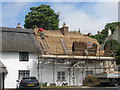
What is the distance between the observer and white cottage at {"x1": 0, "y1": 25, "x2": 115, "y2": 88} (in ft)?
93.3

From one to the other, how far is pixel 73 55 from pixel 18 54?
670cm

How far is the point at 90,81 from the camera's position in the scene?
30328 mm

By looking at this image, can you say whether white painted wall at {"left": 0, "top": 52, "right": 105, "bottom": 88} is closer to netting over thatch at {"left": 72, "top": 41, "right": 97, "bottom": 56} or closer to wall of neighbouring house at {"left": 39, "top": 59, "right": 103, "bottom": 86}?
wall of neighbouring house at {"left": 39, "top": 59, "right": 103, "bottom": 86}

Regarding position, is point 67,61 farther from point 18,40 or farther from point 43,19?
point 43,19

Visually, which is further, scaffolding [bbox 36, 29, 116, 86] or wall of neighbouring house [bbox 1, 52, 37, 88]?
scaffolding [bbox 36, 29, 116, 86]

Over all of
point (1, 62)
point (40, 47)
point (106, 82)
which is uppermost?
point (40, 47)

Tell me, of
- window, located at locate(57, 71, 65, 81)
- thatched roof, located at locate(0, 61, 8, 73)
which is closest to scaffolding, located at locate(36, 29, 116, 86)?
window, located at locate(57, 71, 65, 81)

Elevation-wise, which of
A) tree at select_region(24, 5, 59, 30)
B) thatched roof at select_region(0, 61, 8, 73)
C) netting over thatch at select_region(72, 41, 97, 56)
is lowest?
thatched roof at select_region(0, 61, 8, 73)

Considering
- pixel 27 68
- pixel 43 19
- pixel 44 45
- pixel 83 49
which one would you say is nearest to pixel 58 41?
pixel 44 45

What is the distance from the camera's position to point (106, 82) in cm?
2709

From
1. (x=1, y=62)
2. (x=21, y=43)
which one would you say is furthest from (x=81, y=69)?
(x=1, y=62)

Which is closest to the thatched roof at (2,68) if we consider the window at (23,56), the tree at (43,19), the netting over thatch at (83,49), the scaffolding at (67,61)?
the window at (23,56)

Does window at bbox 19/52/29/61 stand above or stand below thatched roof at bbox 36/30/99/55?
below

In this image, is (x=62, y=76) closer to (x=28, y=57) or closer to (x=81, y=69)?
(x=81, y=69)
